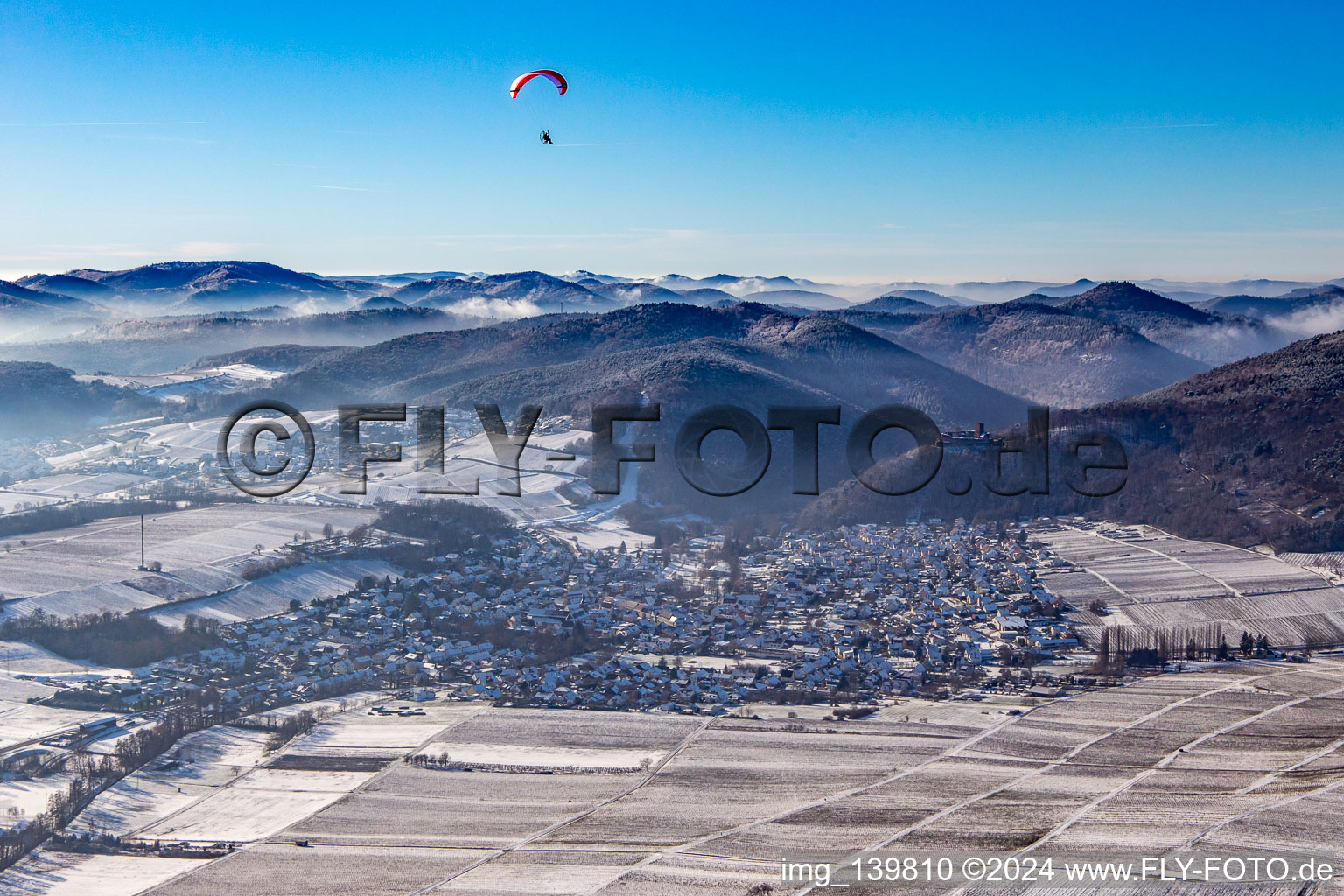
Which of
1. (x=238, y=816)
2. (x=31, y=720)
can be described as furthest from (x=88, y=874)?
(x=31, y=720)

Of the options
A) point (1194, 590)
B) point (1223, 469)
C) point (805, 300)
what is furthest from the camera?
point (805, 300)

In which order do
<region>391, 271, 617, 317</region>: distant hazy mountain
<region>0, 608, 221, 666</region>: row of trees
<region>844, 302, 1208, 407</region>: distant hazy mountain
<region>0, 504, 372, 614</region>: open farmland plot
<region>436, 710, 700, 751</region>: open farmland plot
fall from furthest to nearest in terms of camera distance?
<region>391, 271, 617, 317</region>: distant hazy mountain < <region>844, 302, 1208, 407</region>: distant hazy mountain < <region>0, 504, 372, 614</region>: open farmland plot < <region>0, 608, 221, 666</region>: row of trees < <region>436, 710, 700, 751</region>: open farmland plot

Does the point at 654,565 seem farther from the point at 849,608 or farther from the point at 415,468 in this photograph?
the point at 415,468

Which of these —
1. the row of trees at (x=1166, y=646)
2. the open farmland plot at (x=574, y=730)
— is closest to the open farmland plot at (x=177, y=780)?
the open farmland plot at (x=574, y=730)

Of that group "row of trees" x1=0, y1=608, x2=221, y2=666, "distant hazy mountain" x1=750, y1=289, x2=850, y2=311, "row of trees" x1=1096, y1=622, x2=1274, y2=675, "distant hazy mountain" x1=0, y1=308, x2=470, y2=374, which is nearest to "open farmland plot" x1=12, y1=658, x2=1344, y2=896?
"row of trees" x1=1096, y1=622, x2=1274, y2=675

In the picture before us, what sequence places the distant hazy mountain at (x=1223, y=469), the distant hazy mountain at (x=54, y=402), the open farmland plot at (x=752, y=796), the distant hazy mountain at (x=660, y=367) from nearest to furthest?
the open farmland plot at (x=752, y=796), the distant hazy mountain at (x=1223, y=469), the distant hazy mountain at (x=660, y=367), the distant hazy mountain at (x=54, y=402)

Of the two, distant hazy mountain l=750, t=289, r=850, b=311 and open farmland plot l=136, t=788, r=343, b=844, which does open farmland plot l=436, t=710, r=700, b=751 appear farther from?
distant hazy mountain l=750, t=289, r=850, b=311

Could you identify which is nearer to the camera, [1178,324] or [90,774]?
[90,774]

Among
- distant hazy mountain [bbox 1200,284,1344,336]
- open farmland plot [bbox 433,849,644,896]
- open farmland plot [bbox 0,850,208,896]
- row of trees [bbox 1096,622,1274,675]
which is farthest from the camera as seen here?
distant hazy mountain [bbox 1200,284,1344,336]

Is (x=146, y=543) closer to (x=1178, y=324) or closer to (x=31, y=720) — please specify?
(x=31, y=720)

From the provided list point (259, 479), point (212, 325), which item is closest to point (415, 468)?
point (259, 479)

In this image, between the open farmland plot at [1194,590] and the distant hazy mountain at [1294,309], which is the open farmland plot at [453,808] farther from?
the distant hazy mountain at [1294,309]
